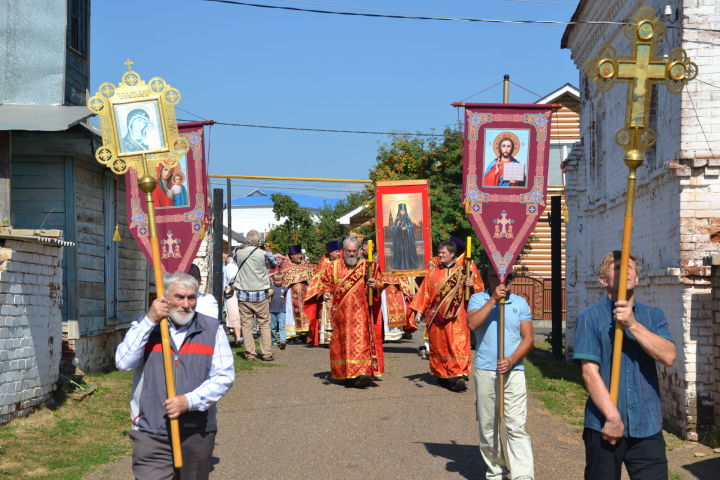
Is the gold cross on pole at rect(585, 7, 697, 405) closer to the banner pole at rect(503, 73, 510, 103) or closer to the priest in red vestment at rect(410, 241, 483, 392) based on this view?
the priest in red vestment at rect(410, 241, 483, 392)

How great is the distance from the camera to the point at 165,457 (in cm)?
577

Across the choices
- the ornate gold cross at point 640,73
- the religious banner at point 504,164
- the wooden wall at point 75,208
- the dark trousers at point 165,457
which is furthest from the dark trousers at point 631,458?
the wooden wall at point 75,208

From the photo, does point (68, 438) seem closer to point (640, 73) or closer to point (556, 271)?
point (640, 73)

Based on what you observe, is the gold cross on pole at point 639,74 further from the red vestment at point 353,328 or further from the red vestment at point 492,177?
the red vestment at point 353,328

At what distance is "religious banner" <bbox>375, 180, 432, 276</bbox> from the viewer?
15.6 m

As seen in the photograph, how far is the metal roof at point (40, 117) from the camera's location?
1143cm

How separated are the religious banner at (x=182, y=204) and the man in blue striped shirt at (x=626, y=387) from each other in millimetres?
7600

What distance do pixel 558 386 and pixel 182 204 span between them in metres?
5.77

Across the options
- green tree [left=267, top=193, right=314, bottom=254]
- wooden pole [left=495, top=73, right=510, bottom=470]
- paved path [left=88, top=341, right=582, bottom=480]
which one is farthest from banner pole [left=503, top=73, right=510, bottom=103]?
green tree [left=267, top=193, right=314, bottom=254]

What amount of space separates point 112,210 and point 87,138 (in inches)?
120

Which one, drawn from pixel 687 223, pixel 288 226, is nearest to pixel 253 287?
pixel 687 223

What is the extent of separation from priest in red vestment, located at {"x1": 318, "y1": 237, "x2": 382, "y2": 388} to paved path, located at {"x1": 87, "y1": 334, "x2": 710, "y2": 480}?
25 centimetres

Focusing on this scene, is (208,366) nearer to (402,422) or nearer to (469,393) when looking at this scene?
(402,422)

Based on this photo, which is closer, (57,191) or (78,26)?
(57,191)
